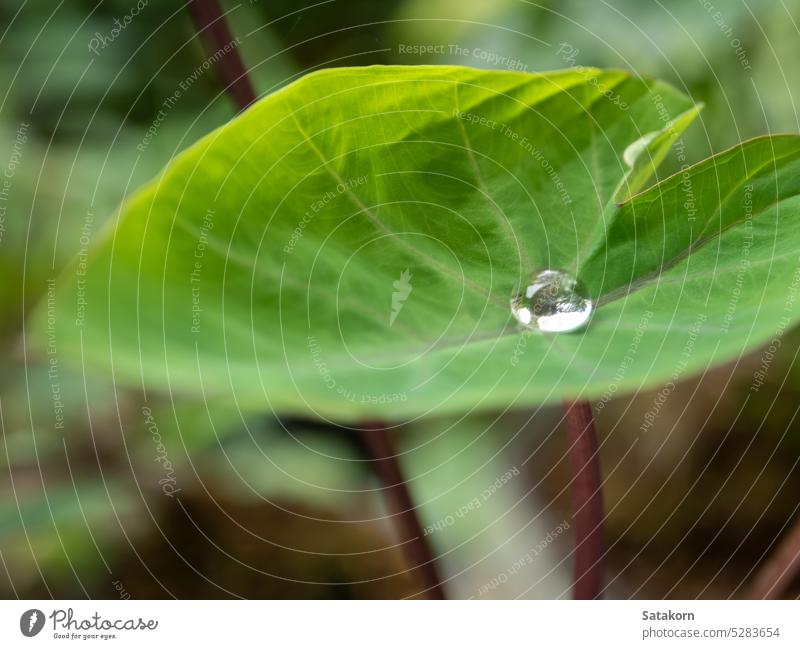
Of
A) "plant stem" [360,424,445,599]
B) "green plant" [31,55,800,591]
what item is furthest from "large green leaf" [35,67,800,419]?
"plant stem" [360,424,445,599]

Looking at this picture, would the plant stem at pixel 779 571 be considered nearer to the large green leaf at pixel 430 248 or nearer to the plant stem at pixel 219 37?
the large green leaf at pixel 430 248

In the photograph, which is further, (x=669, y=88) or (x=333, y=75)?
(x=669, y=88)

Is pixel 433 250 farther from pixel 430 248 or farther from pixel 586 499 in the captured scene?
pixel 586 499

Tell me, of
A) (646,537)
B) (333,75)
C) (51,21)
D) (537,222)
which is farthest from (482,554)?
(51,21)

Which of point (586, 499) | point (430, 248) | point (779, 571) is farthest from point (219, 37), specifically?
point (779, 571)

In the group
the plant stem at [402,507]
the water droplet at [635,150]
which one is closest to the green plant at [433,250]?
the water droplet at [635,150]

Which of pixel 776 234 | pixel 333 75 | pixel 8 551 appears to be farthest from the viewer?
pixel 8 551
